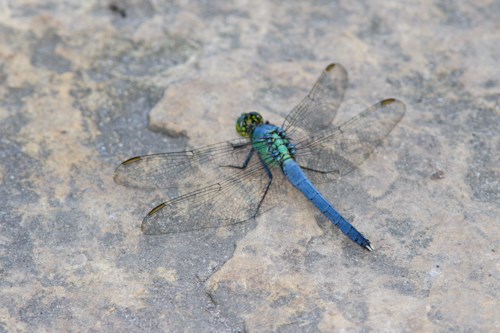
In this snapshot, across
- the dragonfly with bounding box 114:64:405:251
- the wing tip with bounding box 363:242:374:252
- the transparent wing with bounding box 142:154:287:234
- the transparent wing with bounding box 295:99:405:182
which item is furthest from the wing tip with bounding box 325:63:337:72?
the wing tip with bounding box 363:242:374:252

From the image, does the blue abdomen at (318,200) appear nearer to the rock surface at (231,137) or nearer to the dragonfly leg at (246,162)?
the rock surface at (231,137)

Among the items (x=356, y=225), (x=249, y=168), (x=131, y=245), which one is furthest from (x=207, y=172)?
(x=356, y=225)

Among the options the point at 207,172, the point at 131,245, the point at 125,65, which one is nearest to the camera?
the point at 131,245

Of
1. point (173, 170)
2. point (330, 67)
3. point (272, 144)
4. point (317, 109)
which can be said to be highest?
point (330, 67)

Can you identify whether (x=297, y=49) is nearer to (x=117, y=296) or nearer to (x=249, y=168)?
(x=249, y=168)

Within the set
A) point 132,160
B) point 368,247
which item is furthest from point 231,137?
point 368,247

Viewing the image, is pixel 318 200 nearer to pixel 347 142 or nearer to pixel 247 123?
pixel 347 142
